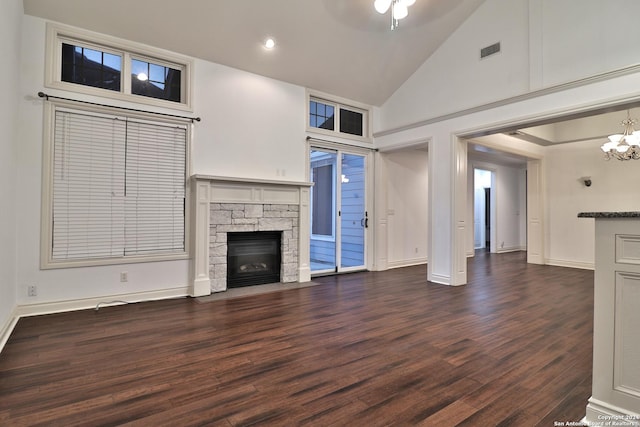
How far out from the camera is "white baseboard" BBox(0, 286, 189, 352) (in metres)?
3.19

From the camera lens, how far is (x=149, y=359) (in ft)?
8.01

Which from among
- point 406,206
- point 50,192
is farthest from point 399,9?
point 50,192

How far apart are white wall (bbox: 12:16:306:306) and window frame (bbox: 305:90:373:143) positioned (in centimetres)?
20

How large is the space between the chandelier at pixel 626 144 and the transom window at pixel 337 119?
4.37 metres

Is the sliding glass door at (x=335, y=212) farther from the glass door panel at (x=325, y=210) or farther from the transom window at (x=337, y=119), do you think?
the transom window at (x=337, y=119)

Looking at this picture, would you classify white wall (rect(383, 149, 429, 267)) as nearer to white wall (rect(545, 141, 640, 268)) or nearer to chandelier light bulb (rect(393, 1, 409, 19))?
white wall (rect(545, 141, 640, 268))

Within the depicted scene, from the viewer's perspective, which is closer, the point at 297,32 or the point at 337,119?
the point at 297,32

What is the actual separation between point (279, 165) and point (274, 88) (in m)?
1.28

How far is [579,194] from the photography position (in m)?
7.05

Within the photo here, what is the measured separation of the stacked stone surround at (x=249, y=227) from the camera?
4.53 m

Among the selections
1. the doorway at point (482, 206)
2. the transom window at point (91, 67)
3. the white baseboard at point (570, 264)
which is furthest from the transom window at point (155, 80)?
the doorway at point (482, 206)

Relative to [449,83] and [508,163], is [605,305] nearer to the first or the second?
[449,83]

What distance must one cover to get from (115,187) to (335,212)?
3561 mm

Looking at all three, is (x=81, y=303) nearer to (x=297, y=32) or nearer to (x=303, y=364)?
(x=303, y=364)
